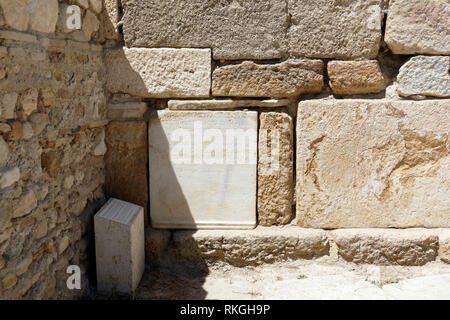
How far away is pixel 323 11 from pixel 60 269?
2.30 metres

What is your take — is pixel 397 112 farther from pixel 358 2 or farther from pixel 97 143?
pixel 97 143

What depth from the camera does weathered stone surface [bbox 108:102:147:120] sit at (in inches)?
117

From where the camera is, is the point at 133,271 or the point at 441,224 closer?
the point at 133,271

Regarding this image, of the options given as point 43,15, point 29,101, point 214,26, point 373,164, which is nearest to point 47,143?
point 29,101

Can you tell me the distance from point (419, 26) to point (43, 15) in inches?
91.2

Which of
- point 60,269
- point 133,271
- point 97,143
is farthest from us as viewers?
point 97,143

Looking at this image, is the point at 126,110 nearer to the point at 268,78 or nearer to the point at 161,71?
the point at 161,71

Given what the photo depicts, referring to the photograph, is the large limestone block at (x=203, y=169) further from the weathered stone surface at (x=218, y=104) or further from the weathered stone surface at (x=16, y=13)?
the weathered stone surface at (x=16, y=13)

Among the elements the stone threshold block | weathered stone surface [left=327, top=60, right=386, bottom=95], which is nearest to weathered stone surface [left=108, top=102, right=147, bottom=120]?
the stone threshold block

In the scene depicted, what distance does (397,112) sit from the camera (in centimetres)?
291

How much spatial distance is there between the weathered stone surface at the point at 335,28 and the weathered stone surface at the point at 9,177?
1.88 metres

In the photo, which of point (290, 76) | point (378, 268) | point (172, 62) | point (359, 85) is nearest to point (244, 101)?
point (290, 76)

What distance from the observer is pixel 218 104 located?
2967 millimetres

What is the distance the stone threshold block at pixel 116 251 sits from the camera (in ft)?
8.75
